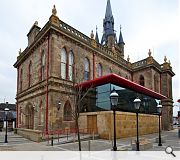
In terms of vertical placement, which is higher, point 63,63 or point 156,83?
point 63,63

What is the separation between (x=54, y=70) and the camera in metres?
20.4

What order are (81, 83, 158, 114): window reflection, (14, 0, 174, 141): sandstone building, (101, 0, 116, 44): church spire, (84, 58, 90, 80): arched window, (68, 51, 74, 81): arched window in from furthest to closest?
(101, 0, 116, 44): church spire < (84, 58, 90, 80): arched window < (68, 51, 74, 81): arched window < (81, 83, 158, 114): window reflection < (14, 0, 174, 141): sandstone building

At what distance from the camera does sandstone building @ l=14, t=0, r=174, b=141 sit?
67.1 feet

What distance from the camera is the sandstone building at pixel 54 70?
20.4 meters

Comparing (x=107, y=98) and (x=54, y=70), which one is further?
(x=107, y=98)

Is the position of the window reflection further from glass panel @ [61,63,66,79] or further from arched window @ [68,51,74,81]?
glass panel @ [61,63,66,79]

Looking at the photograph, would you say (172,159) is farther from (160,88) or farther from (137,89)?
(160,88)

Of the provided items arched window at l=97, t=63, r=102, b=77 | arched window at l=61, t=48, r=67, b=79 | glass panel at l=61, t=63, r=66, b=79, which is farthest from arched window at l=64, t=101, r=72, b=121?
arched window at l=97, t=63, r=102, b=77


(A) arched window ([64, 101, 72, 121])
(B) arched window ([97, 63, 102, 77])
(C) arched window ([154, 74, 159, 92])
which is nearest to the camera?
(A) arched window ([64, 101, 72, 121])

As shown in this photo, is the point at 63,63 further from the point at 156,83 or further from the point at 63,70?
the point at 156,83

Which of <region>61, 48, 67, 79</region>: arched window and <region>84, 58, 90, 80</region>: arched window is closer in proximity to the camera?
<region>61, 48, 67, 79</region>: arched window

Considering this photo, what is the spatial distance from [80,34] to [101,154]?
51.3 ft

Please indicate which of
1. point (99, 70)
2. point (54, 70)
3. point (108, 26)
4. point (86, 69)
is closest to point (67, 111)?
point (54, 70)

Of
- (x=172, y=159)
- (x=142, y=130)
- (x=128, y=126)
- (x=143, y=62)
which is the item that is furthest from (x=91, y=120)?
(x=143, y=62)
